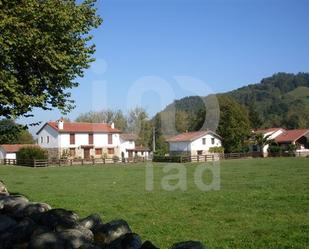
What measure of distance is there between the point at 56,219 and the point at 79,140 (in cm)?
7083

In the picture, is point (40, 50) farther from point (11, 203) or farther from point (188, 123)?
point (188, 123)

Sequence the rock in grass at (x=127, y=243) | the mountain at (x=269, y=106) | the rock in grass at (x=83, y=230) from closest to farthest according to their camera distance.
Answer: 1. the rock in grass at (x=127, y=243)
2. the rock in grass at (x=83, y=230)
3. the mountain at (x=269, y=106)

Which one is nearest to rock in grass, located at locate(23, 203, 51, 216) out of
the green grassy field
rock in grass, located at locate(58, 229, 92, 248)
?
rock in grass, located at locate(58, 229, 92, 248)

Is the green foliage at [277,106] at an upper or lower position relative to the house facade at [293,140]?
upper

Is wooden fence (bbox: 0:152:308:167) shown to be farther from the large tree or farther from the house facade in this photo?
the large tree

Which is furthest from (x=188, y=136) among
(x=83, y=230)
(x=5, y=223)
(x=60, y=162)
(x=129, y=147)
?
(x=83, y=230)

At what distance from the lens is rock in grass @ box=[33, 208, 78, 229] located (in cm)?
780

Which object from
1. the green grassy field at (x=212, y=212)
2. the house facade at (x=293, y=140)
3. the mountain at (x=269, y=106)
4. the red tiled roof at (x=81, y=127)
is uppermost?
the mountain at (x=269, y=106)

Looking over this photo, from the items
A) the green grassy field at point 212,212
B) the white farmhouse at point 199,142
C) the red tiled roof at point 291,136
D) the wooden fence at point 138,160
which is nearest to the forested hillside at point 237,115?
the white farmhouse at point 199,142

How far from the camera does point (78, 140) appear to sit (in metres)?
77.8

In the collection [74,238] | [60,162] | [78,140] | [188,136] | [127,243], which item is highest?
[188,136]

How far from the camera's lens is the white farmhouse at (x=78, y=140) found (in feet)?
251

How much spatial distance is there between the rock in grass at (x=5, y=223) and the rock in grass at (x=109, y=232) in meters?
1.55

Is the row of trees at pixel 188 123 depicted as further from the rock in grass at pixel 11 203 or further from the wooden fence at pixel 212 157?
the rock in grass at pixel 11 203
